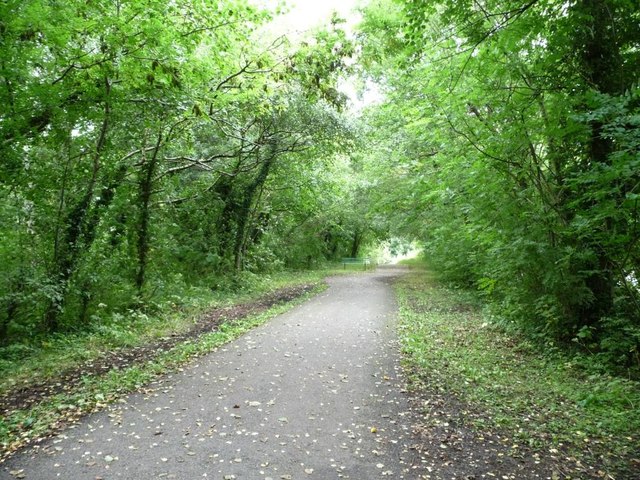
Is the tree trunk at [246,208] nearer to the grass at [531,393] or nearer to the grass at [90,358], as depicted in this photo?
the grass at [90,358]

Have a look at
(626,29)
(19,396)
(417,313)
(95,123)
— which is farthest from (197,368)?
(626,29)

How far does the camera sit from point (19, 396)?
5113 mm

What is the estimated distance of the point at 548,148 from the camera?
22.6ft

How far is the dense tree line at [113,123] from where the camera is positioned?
6.00 meters

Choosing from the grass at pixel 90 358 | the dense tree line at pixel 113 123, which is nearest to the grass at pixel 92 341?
the grass at pixel 90 358

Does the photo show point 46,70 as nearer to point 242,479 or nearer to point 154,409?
point 154,409

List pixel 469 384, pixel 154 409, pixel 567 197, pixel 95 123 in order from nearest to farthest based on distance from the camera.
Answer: pixel 154 409
pixel 469 384
pixel 567 197
pixel 95 123

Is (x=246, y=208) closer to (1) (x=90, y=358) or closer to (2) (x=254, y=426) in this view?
(1) (x=90, y=358)

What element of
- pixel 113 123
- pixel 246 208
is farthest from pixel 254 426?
pixel 246 208

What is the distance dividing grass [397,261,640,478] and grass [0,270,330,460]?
3.78 metres

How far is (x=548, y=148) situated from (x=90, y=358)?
8.23 meters

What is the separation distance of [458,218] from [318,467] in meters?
9.92

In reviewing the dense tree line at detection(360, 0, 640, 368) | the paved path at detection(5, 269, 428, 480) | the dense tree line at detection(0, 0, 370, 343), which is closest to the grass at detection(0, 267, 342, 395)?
the dense tree line at detection(0, 0, 370, 343)

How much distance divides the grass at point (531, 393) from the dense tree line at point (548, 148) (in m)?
0.75
